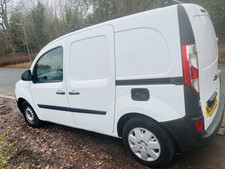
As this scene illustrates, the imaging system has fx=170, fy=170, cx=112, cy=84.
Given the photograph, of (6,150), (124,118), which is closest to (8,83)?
(6,150)

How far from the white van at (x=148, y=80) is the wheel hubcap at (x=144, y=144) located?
0.04 ft

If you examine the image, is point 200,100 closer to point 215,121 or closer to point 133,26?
point 215,121

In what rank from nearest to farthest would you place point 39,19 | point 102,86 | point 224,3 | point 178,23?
1. point 178,23
2. point 102,86
3. point 224,3
4. point 39,19

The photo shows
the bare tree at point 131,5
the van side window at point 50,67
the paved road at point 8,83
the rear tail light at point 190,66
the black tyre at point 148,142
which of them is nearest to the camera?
the rear tail light at point 190,66

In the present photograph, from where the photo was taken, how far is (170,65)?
1.78 metres

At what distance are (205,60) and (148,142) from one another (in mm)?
1183

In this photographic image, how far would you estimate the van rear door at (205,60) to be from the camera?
183cm

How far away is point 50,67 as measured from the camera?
3.07m

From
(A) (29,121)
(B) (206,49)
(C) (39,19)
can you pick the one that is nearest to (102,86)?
(B) (206,49)

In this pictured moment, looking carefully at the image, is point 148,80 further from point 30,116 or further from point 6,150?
point 30,116

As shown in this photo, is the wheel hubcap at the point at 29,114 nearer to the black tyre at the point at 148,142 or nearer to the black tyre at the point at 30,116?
the black tyre at the point at 30,116

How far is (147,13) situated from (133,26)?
206 millimetres

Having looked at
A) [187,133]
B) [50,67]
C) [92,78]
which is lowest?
[187,133]

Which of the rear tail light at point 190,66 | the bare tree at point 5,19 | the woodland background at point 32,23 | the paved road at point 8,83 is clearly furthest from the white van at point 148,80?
the bare tree at point 5,19
